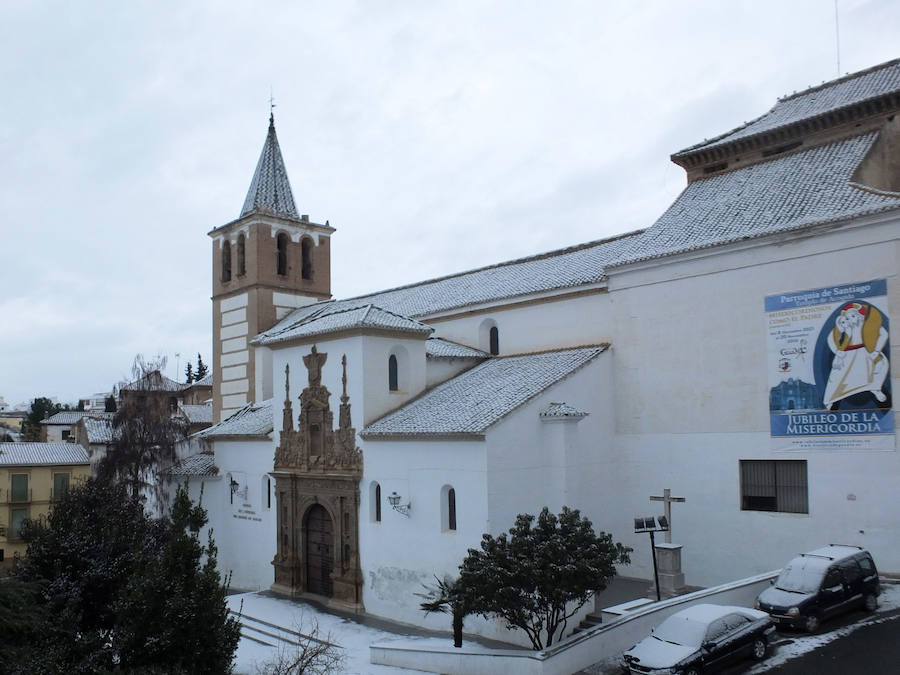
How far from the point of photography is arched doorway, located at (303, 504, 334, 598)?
2345 centimetres

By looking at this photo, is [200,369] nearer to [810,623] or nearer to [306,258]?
[306,258]

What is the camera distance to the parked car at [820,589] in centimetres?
1497

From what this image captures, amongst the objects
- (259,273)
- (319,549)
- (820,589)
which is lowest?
(319,549)

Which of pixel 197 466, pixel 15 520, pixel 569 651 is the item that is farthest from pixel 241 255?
pixel 569 651

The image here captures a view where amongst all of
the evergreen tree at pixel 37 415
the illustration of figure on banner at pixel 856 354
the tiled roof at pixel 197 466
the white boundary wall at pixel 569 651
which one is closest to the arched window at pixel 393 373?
the white boundary wall at pixel 569 651

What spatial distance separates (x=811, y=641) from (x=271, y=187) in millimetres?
31156

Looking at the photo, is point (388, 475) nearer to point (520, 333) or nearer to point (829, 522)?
point (520, 333)

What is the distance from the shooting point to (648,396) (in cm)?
2170

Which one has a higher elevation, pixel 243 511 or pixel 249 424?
pixel 249 424

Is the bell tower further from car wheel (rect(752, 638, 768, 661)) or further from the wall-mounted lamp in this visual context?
car wheel (rect(752, 638, 768, 661))

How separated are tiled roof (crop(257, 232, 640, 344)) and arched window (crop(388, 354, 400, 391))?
15.4 ft

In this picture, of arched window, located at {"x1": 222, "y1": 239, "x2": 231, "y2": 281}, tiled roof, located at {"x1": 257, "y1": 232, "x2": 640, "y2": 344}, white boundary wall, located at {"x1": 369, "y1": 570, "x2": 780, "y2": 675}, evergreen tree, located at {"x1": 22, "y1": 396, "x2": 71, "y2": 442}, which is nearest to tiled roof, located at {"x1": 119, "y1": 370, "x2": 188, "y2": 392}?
tiled roof, located at {"x1": 257, "y1": 232, "x2": 640, "y2": 344}

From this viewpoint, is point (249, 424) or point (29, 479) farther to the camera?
point (29, 479)

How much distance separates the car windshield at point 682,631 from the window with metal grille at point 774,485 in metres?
6.11
